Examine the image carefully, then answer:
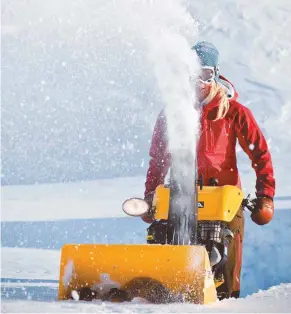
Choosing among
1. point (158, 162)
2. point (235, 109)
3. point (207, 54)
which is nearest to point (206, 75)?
point (207, 54)

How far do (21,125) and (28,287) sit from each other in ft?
22.7

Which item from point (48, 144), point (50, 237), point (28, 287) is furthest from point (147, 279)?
point (48, 144)

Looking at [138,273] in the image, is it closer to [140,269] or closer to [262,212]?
[140,269]

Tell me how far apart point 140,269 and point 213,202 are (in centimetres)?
65

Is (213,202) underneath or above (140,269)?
above

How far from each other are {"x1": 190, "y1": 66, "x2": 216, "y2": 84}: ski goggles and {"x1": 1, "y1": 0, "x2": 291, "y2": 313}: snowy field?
2.84 metres

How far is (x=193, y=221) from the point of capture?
11.4ft

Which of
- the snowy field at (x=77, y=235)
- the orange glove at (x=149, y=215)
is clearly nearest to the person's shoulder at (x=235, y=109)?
the orange glove at (x=149, y=215)

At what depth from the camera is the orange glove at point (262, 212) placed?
3.86 metres

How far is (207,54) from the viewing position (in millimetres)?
4258

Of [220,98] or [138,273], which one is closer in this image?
[138,273]

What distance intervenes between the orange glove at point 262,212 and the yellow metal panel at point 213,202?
17 centimetres

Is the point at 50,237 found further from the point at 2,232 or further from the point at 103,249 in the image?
the point at 103,249

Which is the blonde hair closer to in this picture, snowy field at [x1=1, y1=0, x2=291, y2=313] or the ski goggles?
the ski goggles
